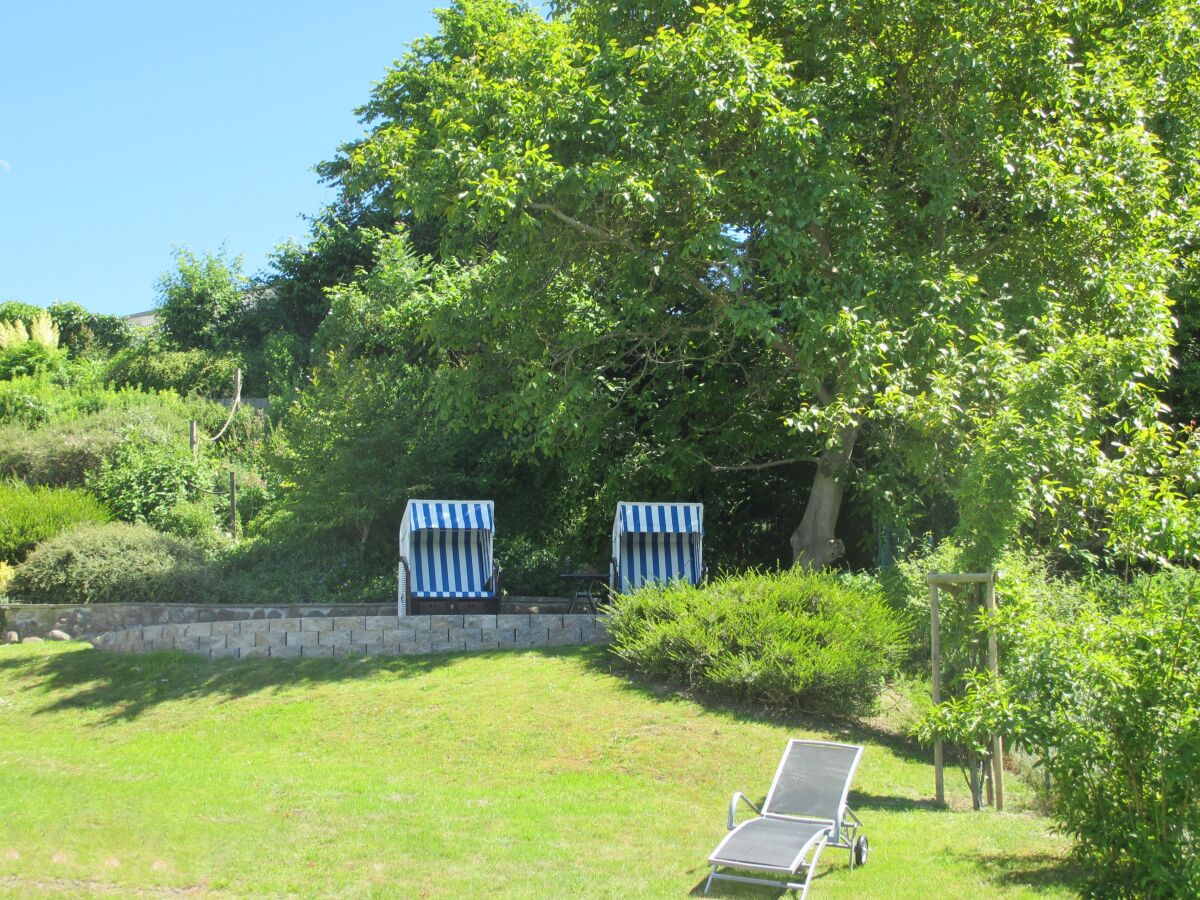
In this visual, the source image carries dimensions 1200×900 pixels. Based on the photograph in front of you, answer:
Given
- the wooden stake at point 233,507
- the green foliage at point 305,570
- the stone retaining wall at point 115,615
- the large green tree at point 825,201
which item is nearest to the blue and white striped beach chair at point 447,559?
the stone retaining wall at point 115,615

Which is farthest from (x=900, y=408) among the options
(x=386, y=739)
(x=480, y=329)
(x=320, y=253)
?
(x=320, y=253)

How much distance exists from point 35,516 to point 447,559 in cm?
681

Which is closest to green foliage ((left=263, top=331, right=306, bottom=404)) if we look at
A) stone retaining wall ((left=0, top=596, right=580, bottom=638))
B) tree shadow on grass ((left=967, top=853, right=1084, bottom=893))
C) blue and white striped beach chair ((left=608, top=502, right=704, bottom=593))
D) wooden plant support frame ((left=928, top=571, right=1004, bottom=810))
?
stone retaining wall ((left=0, top=596, right=580, bottom=638))

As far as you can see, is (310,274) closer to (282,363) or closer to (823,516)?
(282,363)

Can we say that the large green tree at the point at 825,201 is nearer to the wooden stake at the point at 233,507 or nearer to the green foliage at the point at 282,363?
the wooden stake at the point at 233,507

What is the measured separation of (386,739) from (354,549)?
7911 mm

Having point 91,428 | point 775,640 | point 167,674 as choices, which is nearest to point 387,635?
point 167,674

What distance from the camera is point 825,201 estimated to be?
13.5 m

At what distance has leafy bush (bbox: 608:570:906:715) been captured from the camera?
1055cm

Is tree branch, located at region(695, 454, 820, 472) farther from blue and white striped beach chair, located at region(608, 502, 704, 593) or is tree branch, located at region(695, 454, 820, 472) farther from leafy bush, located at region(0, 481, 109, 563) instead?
leafy bush, located at region(0, 481, 109, 563)

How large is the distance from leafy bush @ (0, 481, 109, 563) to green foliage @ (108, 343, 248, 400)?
777 cm

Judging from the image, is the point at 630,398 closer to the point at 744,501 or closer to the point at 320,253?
the point at 744,501

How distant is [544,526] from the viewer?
1881cm

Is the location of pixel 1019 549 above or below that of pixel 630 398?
below
